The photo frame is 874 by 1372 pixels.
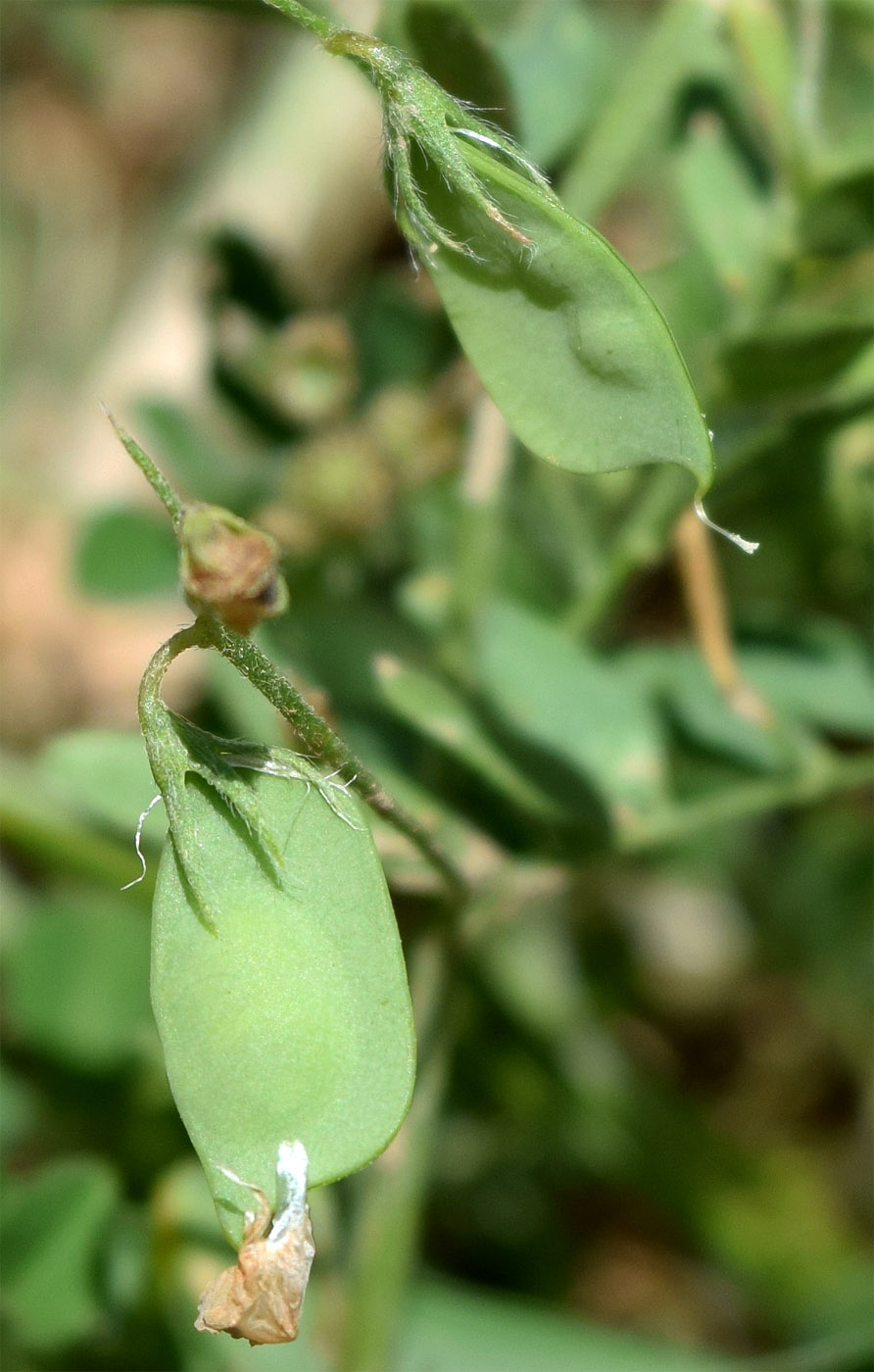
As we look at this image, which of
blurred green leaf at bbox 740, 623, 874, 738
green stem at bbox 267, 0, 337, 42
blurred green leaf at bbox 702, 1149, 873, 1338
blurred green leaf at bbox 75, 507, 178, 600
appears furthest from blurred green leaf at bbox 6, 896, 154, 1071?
green stem at bbox 267, 0, 337, 42

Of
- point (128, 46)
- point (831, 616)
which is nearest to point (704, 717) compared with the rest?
point (831, 616)

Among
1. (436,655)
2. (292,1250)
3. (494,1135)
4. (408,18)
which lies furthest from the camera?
(494,1135)

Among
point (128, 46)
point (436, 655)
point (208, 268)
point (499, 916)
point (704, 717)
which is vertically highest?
point (128, 46)

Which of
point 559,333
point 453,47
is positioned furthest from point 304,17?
point 453,47

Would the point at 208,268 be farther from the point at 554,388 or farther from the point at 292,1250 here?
the point at 292,1250

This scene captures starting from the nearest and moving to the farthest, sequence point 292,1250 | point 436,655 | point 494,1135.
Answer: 1. point 292,1250
2. point 436,655
3. point 494,1135

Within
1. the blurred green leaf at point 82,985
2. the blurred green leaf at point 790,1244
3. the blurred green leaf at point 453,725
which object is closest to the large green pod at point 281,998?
the blurred green leaf at point 453,725

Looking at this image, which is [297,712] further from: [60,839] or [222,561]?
[60,839]

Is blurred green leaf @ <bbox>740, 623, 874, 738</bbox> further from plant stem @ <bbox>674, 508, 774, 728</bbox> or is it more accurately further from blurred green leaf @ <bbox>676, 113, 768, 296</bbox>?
blurred green leaf @ <bbox>676, 113, 768, 296</bbox>
